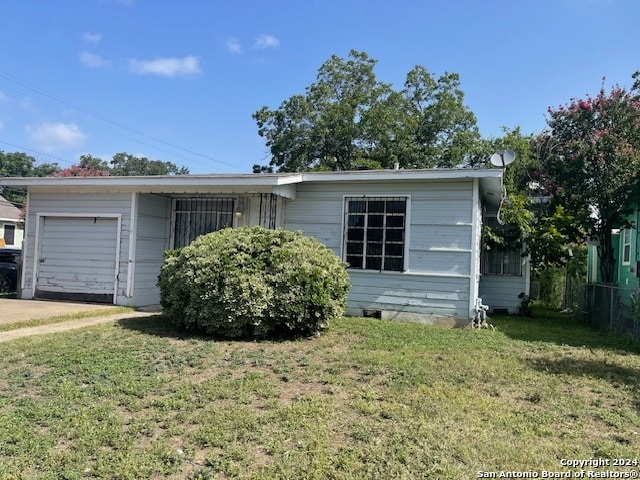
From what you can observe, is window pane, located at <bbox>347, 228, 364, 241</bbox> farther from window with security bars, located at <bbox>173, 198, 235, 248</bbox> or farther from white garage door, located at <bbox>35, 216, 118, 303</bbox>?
white garage door, located at <bbox>35, 216, 118, 303</bbox>

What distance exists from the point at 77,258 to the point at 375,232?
688 cm

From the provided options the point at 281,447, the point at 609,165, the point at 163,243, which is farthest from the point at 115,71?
the point at 281,447

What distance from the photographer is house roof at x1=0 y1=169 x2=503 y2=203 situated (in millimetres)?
8906

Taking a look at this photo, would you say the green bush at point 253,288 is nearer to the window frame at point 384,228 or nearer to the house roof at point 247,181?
the window frame at point 384,228

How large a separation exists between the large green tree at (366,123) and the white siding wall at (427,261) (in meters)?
13.7

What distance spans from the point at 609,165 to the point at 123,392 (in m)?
12.5

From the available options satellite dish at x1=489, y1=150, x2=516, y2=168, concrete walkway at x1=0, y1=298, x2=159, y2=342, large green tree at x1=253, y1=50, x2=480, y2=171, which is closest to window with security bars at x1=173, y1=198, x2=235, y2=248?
concrete walkway at x1=0, y1=298, x2=159, y2=342

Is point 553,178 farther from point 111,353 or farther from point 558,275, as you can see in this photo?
point 111,353

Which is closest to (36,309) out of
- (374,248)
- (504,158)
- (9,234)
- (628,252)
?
(374,248)

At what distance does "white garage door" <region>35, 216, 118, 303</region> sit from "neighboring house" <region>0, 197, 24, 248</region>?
20621 millimetres

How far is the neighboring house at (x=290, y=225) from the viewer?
902 centimetres

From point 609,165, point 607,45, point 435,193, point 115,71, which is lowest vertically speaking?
point 435,193

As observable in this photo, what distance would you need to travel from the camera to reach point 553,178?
1461cm

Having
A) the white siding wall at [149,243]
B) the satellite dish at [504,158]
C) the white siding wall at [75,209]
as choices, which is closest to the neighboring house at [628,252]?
the satellite dish at [504,158]
